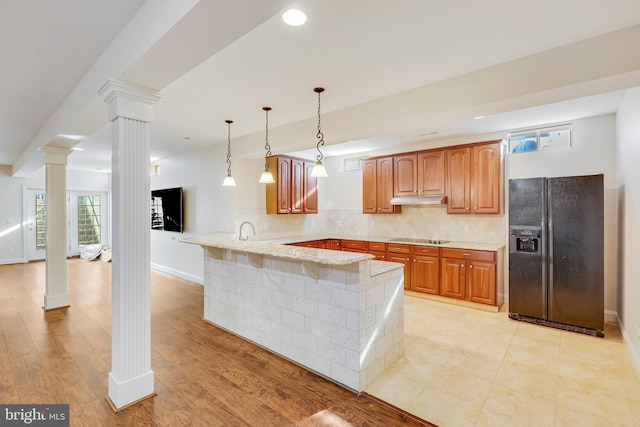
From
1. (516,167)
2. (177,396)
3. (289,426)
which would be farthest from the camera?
(516,167)

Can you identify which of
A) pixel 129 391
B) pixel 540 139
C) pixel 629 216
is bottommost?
pixel 129 391

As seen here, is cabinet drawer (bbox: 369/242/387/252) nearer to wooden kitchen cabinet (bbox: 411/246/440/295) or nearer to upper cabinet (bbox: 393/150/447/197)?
wooden kitchen cabinet (bbox: 411/246/440/295)

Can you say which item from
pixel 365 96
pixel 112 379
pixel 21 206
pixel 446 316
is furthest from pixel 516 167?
pixel 21 206

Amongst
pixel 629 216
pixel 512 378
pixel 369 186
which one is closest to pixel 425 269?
pixel 369 186

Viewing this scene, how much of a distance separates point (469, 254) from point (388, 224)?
1761 millimetres

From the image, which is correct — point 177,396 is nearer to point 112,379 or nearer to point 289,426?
point 112,379

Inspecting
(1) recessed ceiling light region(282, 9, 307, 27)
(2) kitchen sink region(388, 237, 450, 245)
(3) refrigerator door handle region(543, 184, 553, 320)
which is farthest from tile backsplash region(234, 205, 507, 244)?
(1) recessed ceiling light region(282, 9, 307, 27)

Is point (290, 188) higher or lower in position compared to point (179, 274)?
higher

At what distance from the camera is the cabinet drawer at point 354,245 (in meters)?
5.58

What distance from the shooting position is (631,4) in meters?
1.76

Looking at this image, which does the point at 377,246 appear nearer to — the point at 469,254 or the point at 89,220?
the point at 469,254

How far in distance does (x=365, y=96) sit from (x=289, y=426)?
2.91 meters

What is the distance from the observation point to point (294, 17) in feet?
6.05

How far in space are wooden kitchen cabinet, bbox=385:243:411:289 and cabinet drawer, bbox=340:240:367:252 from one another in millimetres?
505
